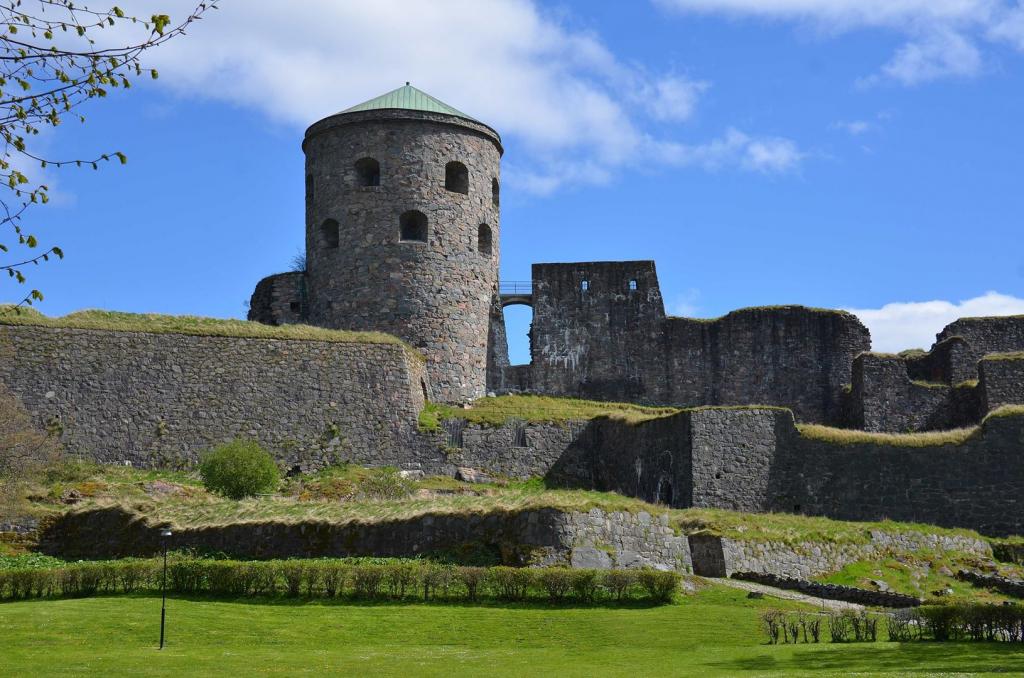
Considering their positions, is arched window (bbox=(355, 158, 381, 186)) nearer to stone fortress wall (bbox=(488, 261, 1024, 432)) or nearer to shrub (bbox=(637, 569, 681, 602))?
stone fortress wall (bbox=(488, 261, 1024, 432))

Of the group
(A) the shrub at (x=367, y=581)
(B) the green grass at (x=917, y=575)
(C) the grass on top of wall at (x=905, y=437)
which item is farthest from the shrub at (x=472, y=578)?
(C) the grass on top of wall at (x=905, y=437)

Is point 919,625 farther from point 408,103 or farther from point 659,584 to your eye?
point 408,103

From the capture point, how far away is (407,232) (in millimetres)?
44406

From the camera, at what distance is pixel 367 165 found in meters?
44.3

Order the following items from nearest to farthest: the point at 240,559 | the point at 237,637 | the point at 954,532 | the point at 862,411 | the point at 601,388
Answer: the point at 237,637
the point at 240,559
the point at 954,532
the point at 862,411
the point at 601,388

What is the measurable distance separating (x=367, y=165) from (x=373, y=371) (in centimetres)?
839

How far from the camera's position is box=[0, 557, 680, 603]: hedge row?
2256 centimetres

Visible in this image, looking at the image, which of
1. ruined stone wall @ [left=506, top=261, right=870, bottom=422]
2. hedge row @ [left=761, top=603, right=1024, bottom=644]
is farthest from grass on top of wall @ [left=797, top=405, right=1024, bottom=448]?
hedge row @ [left=761, top=603, right=1024, bottom=644]

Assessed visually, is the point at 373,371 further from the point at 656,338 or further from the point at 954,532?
the point at 954,532

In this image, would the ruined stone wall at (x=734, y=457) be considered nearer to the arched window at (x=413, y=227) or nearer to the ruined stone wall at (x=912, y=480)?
the ruined stone wall at (x=912, y=480)

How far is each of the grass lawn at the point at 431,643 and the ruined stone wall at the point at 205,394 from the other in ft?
45.1

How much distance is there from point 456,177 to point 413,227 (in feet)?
7.26

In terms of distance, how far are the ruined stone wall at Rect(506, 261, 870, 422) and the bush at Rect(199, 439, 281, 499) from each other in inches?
552

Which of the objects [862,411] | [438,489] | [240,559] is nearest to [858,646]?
[240,559]
